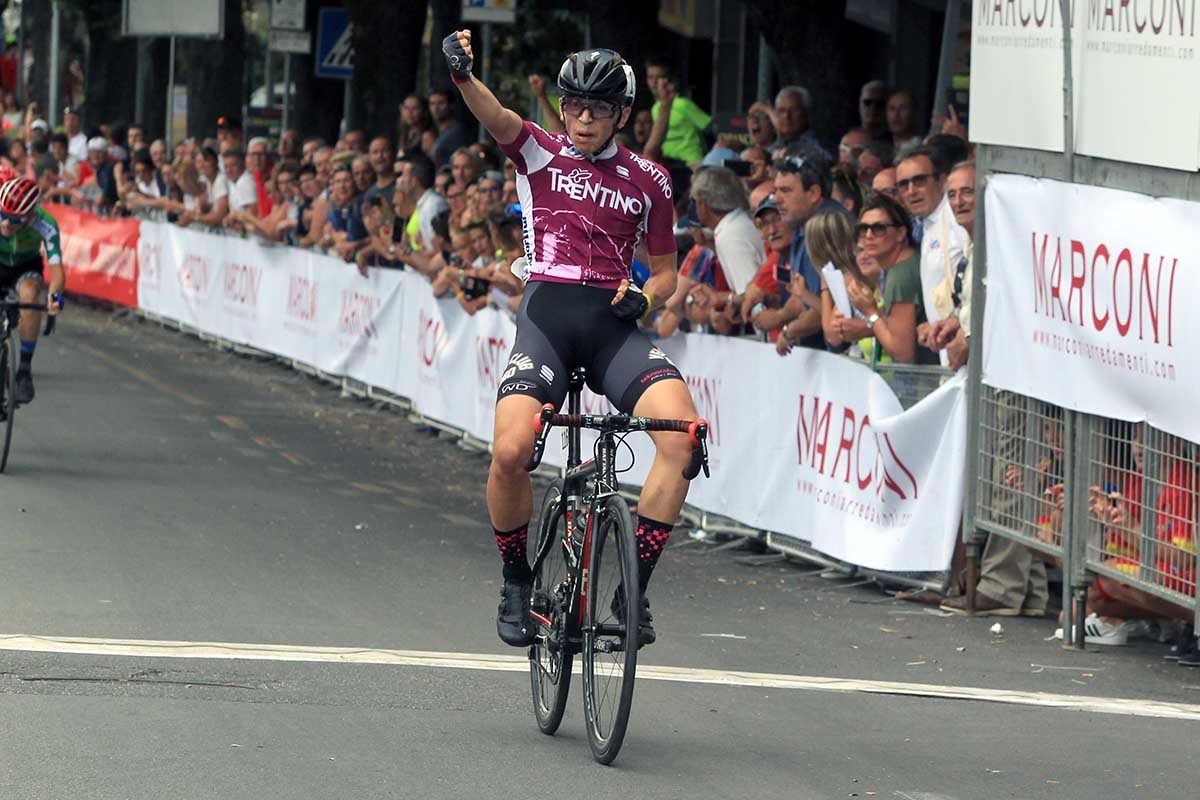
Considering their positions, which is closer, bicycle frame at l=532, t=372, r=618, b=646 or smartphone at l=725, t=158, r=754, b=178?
bicycle frame at l=532, t=372, r=618, b=646

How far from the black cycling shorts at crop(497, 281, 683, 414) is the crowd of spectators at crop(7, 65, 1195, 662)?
49.2 inches

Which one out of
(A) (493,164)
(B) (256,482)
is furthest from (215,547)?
(A) (493,164)

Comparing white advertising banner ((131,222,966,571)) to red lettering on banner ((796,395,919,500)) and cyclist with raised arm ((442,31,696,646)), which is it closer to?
red lettering on banner ((796,395,919,500))

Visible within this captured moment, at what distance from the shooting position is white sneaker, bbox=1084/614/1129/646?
386 inches

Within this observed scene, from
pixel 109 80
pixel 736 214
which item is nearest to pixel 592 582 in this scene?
pixel 736 214

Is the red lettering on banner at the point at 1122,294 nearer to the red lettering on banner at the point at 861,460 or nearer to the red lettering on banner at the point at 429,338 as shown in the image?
the red lettering on banner at the point at 861,460

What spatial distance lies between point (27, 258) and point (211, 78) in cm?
1847

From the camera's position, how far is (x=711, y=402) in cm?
1273

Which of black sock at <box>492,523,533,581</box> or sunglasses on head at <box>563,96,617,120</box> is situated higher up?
sunglasses on head at <box>563,96,617,120</box>

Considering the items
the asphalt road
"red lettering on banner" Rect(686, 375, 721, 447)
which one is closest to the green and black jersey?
the asphalt road

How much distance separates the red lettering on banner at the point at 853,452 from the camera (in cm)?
1093

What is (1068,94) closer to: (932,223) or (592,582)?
(932,223)

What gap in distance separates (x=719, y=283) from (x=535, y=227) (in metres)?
5.52

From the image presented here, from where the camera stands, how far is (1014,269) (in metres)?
10.3
